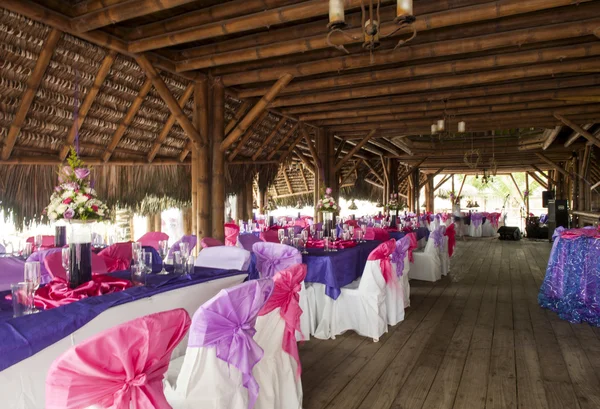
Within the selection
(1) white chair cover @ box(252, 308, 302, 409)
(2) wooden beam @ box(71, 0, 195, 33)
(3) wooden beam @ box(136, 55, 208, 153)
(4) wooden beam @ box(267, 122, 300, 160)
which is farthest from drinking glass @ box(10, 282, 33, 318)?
(4) wooden beam @ box(267, 122, 300, 160)

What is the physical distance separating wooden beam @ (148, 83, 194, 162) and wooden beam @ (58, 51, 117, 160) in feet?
4.35

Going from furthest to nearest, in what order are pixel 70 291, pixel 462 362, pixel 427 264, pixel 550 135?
pixel 550 135 → pixel 427 264 → pixel 462 362 → pixel 70 291

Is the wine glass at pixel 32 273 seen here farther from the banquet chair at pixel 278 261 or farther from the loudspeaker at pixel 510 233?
the loudspeaker at pixel 510 233

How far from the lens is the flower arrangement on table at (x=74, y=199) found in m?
2.55

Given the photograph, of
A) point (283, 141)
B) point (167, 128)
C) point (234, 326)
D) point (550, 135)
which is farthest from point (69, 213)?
point (550, 135)

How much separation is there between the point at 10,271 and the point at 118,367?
2431 millimetres

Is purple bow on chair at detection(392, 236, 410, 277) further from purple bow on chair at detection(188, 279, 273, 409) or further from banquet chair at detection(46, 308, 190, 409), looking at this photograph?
banquet chair at detection(46, 308, 190, 409)

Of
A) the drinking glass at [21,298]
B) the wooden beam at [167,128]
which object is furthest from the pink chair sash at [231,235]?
the drinking glass at [21,298]

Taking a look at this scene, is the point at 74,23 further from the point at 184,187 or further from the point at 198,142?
the point at 184,187

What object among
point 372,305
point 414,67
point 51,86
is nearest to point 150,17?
point 51,86

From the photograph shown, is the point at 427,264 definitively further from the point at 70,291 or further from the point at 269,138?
the point at 70,291

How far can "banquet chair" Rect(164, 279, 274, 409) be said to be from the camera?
1852 millimetres

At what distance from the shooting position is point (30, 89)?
4969mm

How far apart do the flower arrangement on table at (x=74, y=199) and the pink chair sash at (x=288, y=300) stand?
4.01 ft
